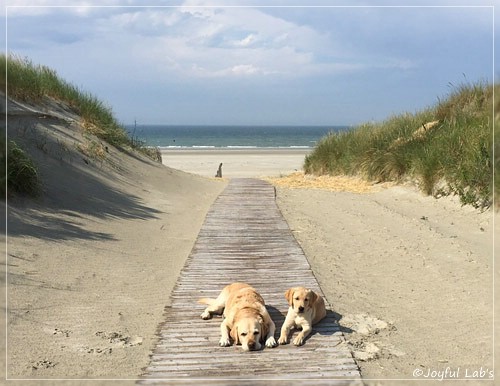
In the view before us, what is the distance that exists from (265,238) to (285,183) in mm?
10109

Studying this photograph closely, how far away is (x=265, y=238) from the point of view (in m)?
8.74

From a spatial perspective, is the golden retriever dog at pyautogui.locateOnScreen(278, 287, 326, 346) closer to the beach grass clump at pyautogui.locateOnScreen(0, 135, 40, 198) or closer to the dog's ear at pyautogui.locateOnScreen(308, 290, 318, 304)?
the dog's ear at pyautogui.locateOnScreen(308, 290, 318, 304)

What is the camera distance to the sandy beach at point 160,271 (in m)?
4.68

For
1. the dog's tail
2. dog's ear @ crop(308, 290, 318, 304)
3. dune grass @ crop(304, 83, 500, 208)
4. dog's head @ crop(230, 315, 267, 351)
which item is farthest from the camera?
dune grass @ crop(304, 83, 500, 208)

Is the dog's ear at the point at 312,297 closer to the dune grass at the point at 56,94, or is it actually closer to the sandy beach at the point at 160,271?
the sandy beach at the point at 160,271

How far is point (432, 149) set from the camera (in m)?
12.9

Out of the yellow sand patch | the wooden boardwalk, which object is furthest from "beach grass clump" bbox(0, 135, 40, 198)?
the yellow sand patch

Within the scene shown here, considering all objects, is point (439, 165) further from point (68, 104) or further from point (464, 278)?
point (68, 104)

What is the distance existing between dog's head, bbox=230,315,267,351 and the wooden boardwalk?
68 mm

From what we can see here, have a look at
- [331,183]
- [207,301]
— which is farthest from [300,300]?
[331,183]

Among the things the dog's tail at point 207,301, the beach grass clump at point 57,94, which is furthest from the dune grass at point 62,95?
the dog's tail at point 207,301

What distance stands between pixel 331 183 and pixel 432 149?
519 cm

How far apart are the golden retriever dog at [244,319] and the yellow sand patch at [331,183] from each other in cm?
1050

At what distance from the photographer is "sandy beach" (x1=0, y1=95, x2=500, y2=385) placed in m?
4.68
